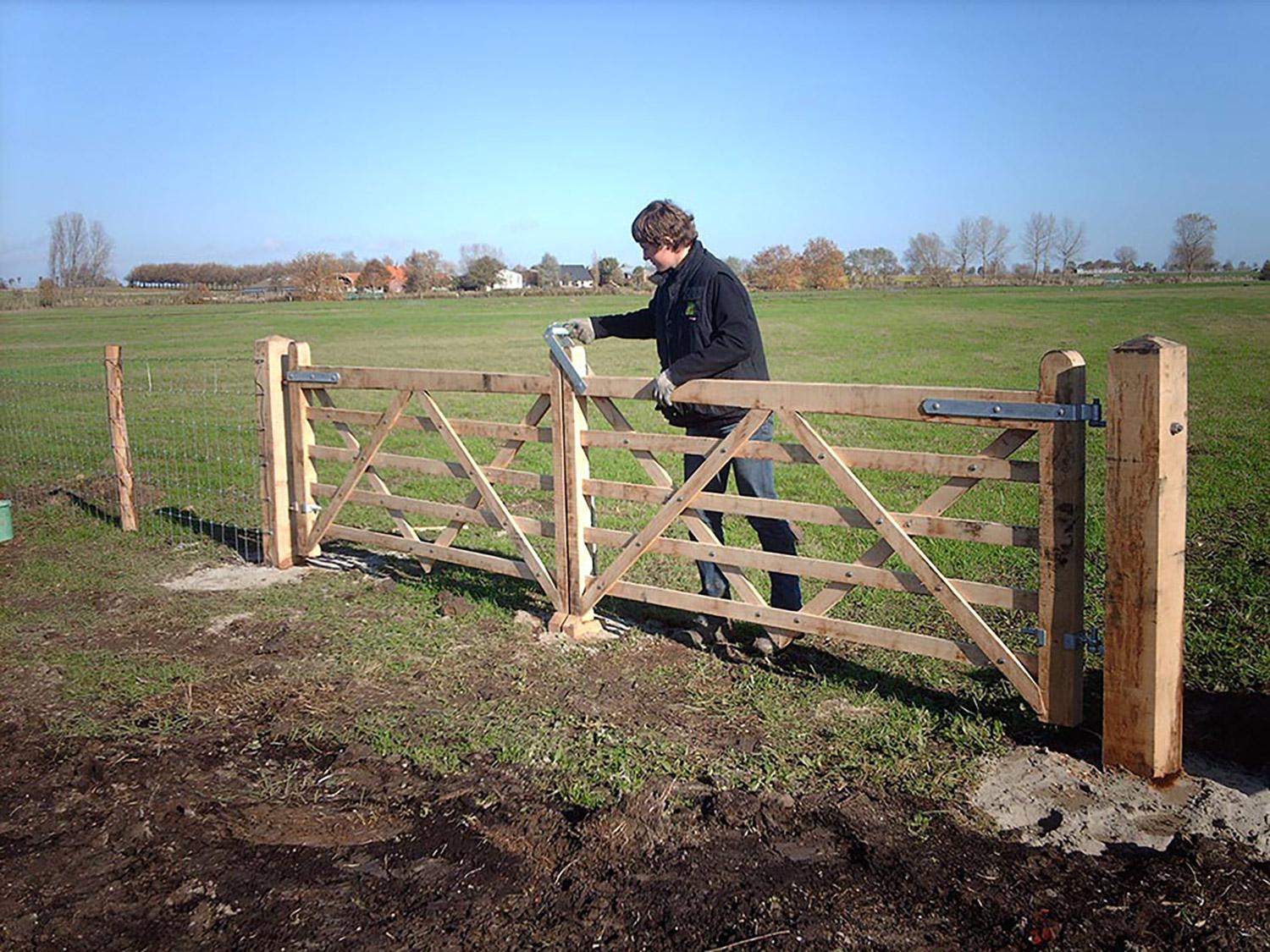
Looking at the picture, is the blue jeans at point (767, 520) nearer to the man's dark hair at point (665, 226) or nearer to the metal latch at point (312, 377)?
the man's dark hair at point (665, 226)

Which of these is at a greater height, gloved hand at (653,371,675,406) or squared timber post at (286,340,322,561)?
gloved hand at (653,371,675,406)

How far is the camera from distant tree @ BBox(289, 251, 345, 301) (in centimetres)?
8421

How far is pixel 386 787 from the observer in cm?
478

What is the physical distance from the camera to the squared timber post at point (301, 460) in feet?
27.5

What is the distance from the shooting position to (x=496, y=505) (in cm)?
714

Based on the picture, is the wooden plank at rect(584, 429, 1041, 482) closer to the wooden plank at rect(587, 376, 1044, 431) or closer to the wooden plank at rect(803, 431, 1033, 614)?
the wooden plank at rect(803, 431, 1033, 614)

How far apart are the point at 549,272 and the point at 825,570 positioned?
107 metres

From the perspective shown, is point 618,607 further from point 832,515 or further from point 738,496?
point 832,515

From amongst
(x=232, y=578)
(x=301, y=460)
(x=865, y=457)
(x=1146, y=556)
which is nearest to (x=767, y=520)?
(x=865, y=457)

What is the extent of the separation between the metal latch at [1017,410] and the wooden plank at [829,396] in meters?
0.02

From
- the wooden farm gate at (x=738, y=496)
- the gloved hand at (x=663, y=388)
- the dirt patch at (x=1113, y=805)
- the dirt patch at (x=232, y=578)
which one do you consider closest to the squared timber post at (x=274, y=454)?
the wooden farm gate at (x=738, y=496)

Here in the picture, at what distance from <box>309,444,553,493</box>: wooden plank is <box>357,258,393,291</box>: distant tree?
318ft

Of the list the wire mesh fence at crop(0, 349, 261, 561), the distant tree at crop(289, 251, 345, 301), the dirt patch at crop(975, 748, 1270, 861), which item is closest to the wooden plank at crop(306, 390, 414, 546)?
the wire mesh fence at crop(0, 349, 261, 561)

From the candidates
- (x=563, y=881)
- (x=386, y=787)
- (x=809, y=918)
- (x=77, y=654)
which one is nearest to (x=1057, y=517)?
(x=809, y=918)
